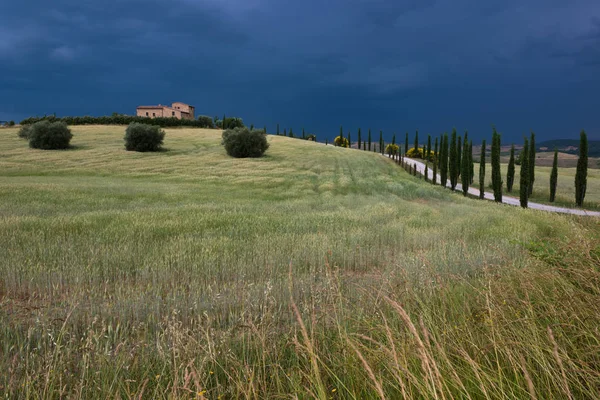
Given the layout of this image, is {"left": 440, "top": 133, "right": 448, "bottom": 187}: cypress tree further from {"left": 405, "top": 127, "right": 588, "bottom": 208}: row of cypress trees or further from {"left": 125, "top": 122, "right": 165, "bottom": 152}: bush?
{"left": 125, "top": 122, "right": 165, "bottom": 152}: bush

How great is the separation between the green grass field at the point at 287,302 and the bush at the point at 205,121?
240 ft

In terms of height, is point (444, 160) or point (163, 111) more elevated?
point (163, 111)

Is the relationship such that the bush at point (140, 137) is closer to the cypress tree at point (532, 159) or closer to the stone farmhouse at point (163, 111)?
the cypress tree at point (532, 159)

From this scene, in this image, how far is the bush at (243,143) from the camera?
158ft

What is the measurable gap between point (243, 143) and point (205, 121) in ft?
162

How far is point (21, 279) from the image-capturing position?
644 cm

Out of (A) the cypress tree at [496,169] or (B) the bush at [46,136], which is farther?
(B) the bush at [46,136]

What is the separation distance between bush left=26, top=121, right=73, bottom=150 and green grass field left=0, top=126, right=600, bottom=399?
31.8 metres

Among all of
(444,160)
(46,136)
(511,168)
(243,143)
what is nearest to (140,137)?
(46,136)

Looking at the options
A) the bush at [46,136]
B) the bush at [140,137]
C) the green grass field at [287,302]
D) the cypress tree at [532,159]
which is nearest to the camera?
the green grass field at [287,302]

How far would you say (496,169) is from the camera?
34469 mm

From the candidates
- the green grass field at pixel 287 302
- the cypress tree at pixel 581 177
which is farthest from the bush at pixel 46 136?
the cypress tree at pixel 581 177

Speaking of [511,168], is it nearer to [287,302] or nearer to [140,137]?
[287,302]

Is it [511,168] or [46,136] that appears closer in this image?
[511,168]
